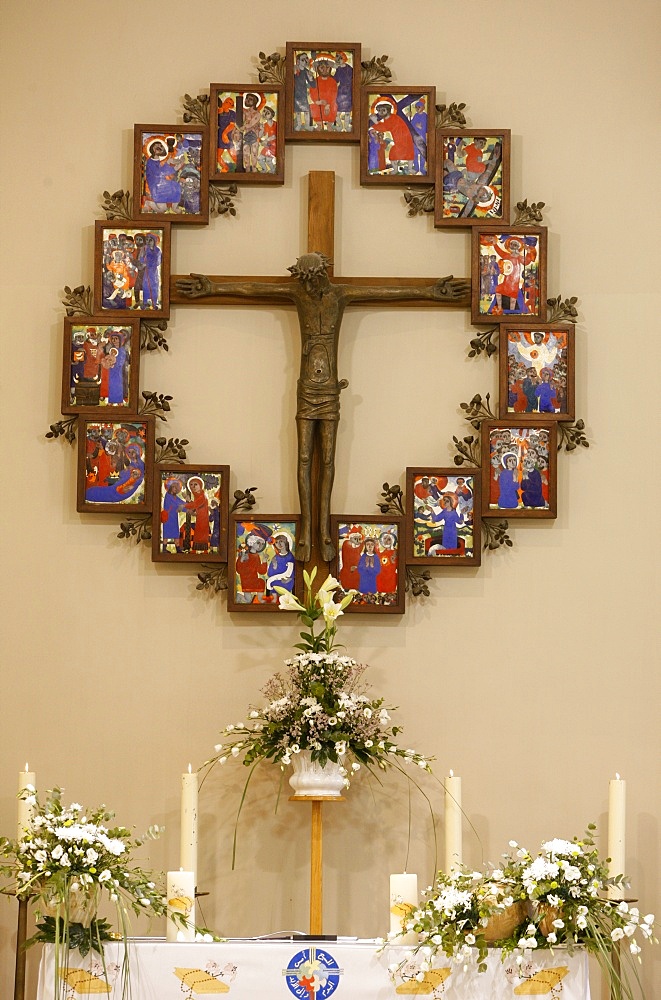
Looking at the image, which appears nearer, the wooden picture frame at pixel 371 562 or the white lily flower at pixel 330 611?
the white lily flower at pixel 330 611

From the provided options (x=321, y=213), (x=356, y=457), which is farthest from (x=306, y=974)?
(x=321, y=213)

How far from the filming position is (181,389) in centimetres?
429

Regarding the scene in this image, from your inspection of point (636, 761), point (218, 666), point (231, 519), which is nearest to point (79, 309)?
point (231, 519)

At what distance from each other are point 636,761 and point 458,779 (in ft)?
2.33

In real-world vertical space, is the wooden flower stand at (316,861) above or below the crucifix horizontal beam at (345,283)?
below

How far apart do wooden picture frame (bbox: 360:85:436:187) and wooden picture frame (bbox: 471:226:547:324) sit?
0.31 metres

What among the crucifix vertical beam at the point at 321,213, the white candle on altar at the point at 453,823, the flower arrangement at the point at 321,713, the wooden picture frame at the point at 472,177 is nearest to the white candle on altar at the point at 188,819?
the flower arrangement at the point at 321,713

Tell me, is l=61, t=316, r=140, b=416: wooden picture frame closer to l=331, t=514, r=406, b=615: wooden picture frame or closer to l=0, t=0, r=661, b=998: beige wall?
l=0, t=0, r=661, b=998: beige wall

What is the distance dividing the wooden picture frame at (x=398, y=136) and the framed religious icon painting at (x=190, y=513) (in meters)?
1.14

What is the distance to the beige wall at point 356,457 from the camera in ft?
13.4

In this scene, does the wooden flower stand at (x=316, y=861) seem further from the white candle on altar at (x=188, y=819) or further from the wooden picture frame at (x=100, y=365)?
the wooden picture frame at (x=100, y=365)

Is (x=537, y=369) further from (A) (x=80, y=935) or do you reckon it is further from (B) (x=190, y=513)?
(A) (x=80, y=935)

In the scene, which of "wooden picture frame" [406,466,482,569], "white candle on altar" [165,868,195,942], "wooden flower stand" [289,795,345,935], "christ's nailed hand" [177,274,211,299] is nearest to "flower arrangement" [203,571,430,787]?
"wooden flower stand" [289,795,345,935]

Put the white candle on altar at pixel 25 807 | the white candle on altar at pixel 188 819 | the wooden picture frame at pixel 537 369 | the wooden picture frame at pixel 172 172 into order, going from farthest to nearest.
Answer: the wooden picture frame at pixel 172 172 < the wooden picture frame at pixel 537 369 < the white candle on altar at pixel 188 819 < the white candle on altar at pixel 25 807
